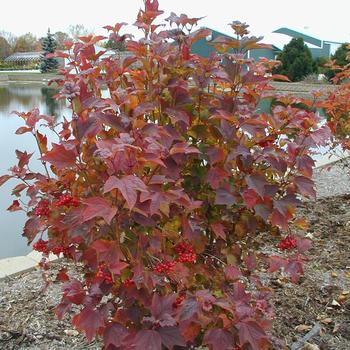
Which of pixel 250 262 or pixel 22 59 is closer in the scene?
pixel 250 262

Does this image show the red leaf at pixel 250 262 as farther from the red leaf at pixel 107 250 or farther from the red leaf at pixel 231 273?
the red leaf at pixel 107 250

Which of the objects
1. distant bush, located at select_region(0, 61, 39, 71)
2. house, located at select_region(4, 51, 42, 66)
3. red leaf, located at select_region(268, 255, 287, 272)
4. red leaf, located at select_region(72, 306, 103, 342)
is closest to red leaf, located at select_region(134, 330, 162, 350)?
red leaf, located at select_region(72, 306, 103, 342)

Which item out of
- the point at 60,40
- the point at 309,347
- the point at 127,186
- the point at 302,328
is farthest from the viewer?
the point at 60,40

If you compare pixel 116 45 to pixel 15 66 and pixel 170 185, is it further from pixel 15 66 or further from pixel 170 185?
pixel 15 66

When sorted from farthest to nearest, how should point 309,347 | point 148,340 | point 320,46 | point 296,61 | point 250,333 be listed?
point 320,46, point 296,61, point 309,347, point 250,333, point 148,340

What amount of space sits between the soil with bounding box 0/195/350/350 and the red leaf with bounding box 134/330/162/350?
0.80 meters

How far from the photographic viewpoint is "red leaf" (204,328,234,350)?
1.36m

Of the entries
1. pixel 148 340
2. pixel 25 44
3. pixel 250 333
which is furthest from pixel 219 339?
pixel 25 44

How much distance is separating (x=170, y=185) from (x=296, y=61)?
2184 cm

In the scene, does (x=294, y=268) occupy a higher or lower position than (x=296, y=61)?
lower

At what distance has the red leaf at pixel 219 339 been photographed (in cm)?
136

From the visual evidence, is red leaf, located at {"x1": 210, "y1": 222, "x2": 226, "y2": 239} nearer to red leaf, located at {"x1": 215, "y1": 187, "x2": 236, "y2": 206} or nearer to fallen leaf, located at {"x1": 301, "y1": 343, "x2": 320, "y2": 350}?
red leaf, located at {"x1": 215, "y1": 187, "x2": 236, "y2": 206}

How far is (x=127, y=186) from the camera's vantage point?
3.44ft

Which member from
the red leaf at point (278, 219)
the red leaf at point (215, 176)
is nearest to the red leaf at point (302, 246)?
the red leaf at point (278, 219)
